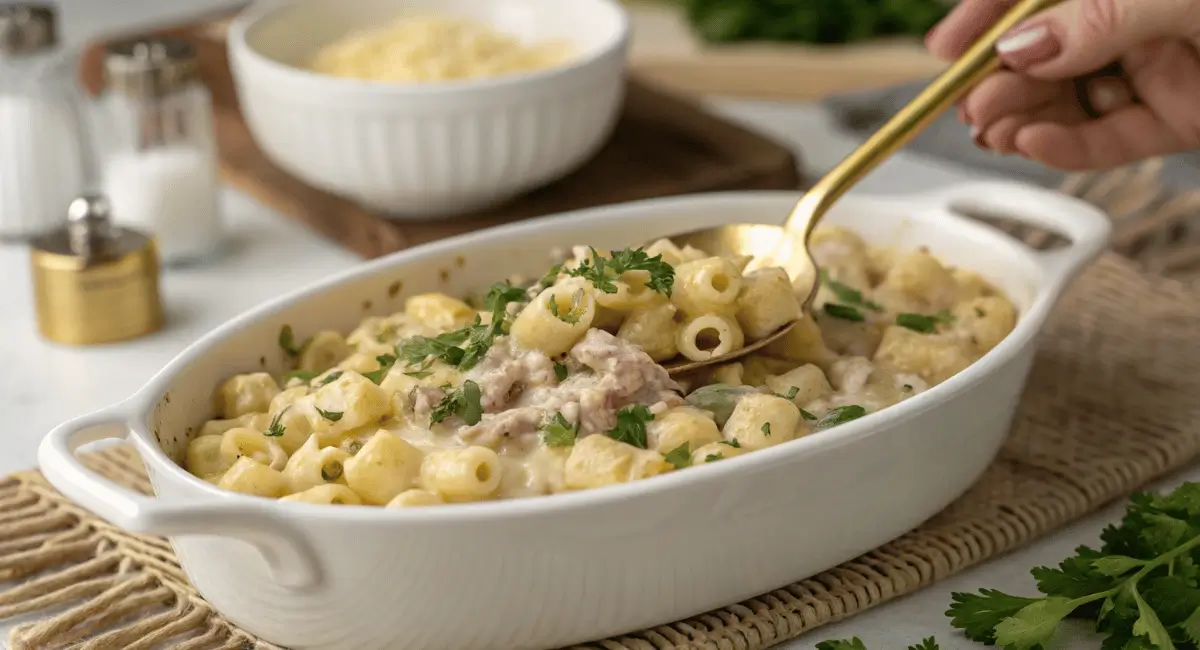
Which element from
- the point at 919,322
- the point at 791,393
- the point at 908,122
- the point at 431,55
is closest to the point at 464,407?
the point at 791,393

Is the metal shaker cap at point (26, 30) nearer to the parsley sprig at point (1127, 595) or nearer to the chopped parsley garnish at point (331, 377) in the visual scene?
the chopped parsley garnish at point (331, 377)

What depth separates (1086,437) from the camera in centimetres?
221

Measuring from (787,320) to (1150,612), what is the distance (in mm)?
587

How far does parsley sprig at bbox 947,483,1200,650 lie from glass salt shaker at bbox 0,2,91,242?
212 cm

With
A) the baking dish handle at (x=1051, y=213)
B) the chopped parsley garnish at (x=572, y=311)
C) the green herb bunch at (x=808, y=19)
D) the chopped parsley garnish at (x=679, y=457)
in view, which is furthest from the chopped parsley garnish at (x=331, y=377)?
the green herb bunch at (x=808, y=19)

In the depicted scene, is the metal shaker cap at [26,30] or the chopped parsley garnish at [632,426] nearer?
the chopped parsley garnish at [632,426]

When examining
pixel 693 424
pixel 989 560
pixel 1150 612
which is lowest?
pixel 989 560

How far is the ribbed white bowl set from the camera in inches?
108

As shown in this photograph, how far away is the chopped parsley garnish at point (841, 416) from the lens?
1832 millimetres

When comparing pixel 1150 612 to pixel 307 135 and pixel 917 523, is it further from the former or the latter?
pixel 307 135

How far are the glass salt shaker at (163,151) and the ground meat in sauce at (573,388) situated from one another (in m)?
1.28

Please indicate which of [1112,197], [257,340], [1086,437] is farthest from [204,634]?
[1112,197]

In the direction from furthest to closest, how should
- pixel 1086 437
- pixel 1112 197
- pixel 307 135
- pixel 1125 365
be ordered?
pixel 1112 197
pixel 307 135
pixel 1125 365
pixel 1086 437

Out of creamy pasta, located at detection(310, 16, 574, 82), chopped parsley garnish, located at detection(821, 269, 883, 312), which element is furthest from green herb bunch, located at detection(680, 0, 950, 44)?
chopped parsley garnish, located at detection(821, 269, 883, 312)
